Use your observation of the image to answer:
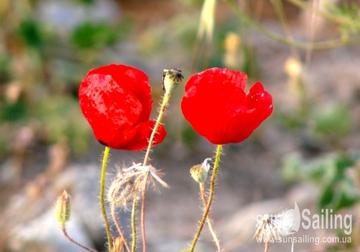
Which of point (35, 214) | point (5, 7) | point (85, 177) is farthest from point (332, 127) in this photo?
point (5, 7)

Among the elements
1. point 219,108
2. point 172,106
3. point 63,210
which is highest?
point 172,106

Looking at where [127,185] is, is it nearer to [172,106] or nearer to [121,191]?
[121,191]

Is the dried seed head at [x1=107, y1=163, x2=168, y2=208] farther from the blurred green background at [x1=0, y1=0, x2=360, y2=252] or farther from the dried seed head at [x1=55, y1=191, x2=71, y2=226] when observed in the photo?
the blurred green background at [x1=0, y1=0, x2=360, y2=252]

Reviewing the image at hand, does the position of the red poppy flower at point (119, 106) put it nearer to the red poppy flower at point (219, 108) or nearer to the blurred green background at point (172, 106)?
the red poppy flower at point (219, 108)

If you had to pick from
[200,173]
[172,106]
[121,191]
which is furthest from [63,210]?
[172,106]

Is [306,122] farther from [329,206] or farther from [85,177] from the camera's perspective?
[329,206]

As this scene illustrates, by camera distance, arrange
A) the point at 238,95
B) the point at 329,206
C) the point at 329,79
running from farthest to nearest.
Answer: the point at 329,79 → the point at 329,206 → the point at 238,95

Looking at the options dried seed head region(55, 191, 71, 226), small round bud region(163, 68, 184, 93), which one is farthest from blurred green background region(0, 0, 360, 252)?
small round bud region(163, 68, 184, 93)
